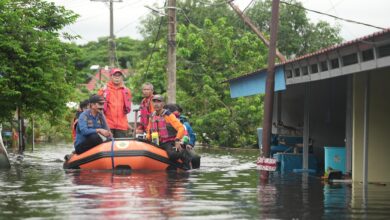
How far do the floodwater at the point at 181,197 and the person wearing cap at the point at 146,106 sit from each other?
2.35 m

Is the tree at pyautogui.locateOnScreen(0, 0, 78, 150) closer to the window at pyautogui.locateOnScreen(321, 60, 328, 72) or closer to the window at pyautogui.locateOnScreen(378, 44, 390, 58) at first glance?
the window at pyautogui.locateOnScreen(321, 60, 328, 72)

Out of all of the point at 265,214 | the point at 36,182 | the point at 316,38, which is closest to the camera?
the point at 265,214

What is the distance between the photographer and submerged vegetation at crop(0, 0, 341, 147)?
1116 inches

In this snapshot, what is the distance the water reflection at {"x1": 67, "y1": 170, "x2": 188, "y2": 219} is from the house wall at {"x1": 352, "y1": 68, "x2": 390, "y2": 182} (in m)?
3.69

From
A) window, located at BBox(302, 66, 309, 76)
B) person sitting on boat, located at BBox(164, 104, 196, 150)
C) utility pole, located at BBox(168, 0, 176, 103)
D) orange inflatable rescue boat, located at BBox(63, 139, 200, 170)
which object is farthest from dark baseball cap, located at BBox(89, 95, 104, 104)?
utility pole, located at BBox(168, 0, 176, 103)

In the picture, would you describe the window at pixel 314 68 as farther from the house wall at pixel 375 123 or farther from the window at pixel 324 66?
the house wall at pixel 375 123

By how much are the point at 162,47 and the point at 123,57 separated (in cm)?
5021

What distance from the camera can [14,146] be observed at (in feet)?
144

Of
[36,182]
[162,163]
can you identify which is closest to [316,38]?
[162,163]

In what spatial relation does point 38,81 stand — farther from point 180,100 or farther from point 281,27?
point 281,27

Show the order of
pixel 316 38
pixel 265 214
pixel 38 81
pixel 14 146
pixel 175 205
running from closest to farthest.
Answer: pixel 265 214
pixel 175 205
pixel 38 81
pixel 14 146
pixel 316 38

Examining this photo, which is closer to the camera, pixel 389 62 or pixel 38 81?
pixel 389 62

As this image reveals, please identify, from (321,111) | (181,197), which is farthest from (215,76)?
(181,197)

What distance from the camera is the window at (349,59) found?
55.6ft
